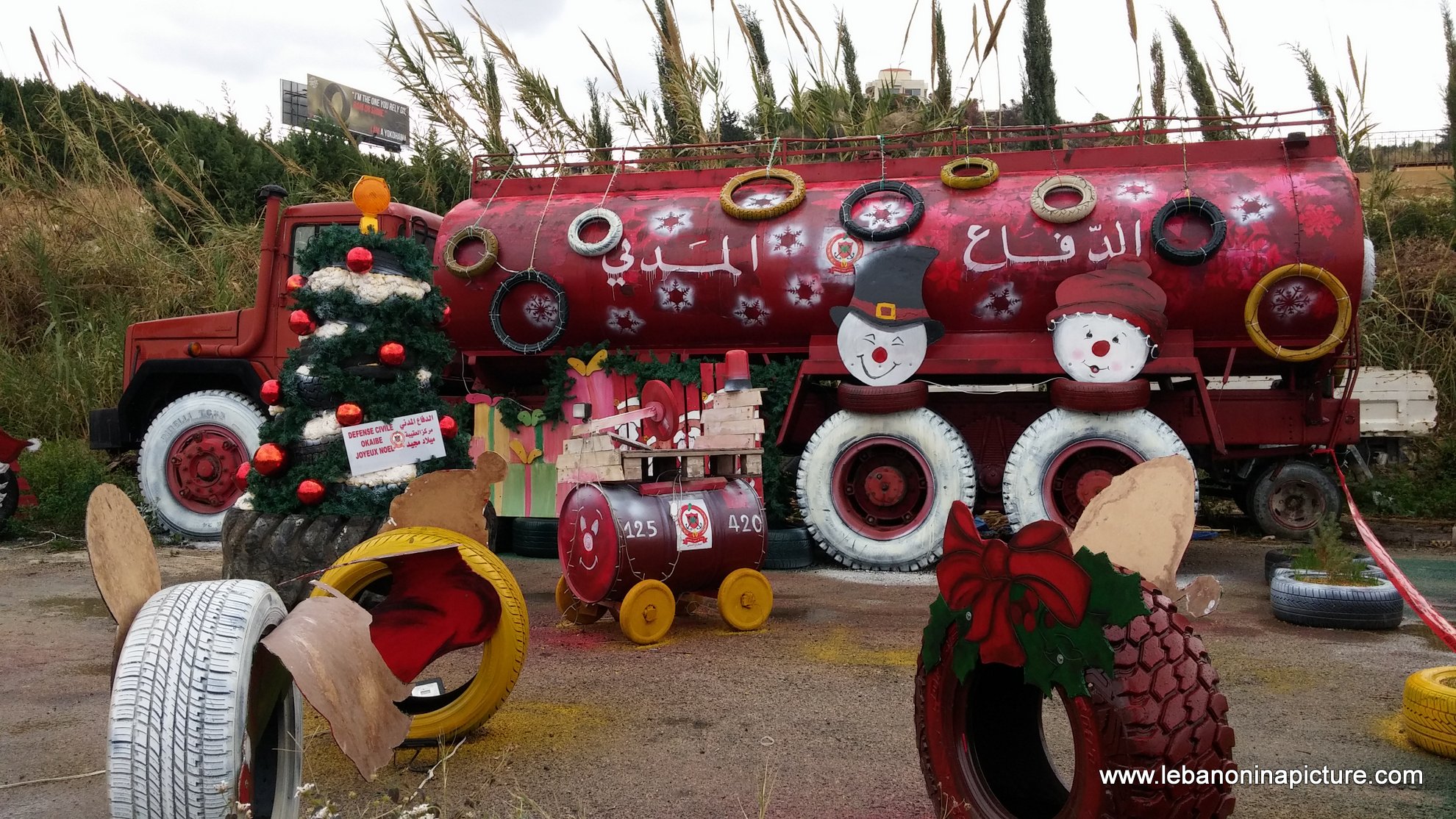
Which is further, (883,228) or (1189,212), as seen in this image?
(883,228)

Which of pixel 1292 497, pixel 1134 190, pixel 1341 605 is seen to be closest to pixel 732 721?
pixel 1341 605

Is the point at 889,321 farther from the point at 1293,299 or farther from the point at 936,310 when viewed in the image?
the point at 1293,299

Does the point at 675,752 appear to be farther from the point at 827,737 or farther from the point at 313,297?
the point at 313,297

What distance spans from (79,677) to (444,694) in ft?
7.02

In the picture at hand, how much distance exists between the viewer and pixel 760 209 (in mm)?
9117

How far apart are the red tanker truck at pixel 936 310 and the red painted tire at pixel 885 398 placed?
0.02m

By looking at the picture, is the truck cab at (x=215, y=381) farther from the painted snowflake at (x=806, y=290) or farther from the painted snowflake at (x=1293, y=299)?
the painted snowflake at (x=1293, y=299)

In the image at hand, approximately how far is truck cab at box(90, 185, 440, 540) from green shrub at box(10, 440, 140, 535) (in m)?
0.64

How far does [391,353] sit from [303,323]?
0.52 meters

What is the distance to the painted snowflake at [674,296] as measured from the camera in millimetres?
9172

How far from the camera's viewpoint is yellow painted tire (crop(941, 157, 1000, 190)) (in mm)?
8945

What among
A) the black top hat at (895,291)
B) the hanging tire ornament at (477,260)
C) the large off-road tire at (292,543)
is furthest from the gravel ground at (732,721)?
the hanging tire ornament at (477,260)

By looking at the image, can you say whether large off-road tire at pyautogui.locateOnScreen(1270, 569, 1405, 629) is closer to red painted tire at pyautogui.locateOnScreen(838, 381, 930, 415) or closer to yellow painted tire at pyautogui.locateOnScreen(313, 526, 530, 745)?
red painted tire at pyautogui.locateOnScreen(838, 381, 930, 415)

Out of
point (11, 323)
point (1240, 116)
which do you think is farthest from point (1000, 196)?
point (11, 323)
